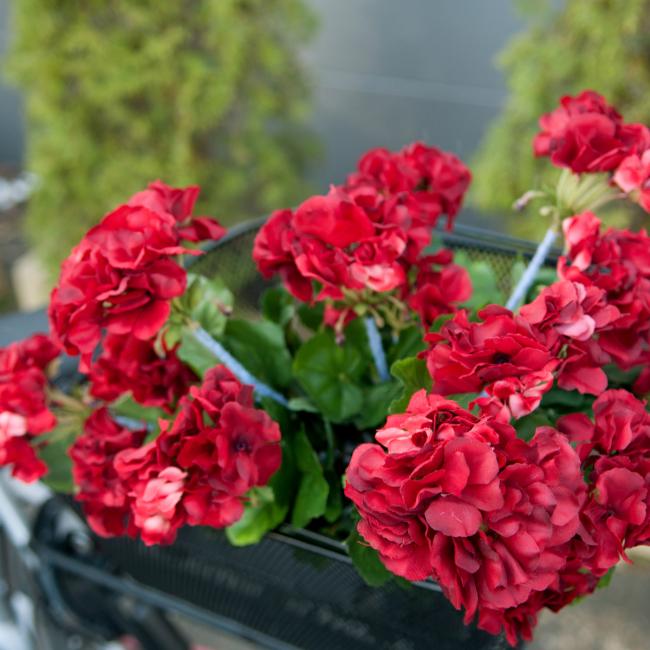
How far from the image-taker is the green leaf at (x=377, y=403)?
0.60 m

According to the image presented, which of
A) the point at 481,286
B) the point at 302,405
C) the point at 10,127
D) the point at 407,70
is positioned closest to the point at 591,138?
the point at 481,286

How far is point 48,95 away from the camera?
7.51 feet

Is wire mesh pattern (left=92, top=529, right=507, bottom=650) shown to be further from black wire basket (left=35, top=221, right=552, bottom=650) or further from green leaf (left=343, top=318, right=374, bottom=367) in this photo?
green leaf (left=343, top=318, right=374, bottom=367)

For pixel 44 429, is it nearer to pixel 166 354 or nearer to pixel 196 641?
pixel 166 354

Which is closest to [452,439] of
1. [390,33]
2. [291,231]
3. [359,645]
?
[291,231]

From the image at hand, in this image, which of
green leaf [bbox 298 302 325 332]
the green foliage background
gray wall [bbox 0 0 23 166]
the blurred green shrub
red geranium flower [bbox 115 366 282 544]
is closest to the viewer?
red geranium flower [bbox 115 366 282 544]

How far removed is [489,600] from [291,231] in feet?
0.93

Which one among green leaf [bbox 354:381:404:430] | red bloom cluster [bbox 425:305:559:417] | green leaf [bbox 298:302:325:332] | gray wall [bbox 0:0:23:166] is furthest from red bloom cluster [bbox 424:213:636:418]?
gray wall [bbox 0:0:23:166]

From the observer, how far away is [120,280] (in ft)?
1.64

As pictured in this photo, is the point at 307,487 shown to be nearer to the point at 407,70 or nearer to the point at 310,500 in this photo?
the point at 310,500

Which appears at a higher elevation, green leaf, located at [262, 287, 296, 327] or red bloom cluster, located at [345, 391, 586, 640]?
red bloom cluster, located at [345, 391, 586, 640]

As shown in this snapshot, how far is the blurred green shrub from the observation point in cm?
214

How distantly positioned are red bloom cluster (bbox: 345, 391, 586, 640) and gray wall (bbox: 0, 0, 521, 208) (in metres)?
2.08

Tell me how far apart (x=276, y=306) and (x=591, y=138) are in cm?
32
